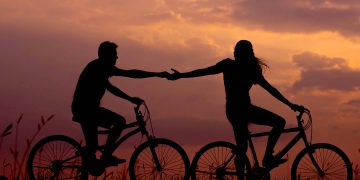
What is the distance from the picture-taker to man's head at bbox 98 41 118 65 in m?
9.73

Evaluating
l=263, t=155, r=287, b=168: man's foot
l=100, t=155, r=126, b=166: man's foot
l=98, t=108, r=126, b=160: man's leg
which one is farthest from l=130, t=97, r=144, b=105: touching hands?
l=263, t=155, r=287, b=168: man's foot

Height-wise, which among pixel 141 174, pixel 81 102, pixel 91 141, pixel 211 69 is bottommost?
pixel 141 174

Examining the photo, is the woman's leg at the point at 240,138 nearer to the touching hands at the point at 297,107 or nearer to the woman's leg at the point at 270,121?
the woman's leg at the point at 270,121

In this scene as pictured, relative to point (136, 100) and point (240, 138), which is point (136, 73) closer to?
point (136, 100)

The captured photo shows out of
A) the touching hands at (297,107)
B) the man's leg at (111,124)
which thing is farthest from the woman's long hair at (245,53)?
the man's leg at (111,124)

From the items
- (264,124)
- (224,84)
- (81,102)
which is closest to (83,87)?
(81,102)

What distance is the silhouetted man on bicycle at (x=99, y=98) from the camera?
970 centimetres

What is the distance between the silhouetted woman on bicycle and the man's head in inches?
63.3

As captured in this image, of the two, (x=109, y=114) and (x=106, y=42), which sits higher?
(x=106, y=42)

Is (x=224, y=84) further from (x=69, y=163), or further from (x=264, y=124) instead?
(x=69, y=163)

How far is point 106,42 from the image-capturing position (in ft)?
32.1

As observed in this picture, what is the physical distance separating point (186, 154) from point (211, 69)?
1.73m

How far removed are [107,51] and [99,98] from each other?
903 mm

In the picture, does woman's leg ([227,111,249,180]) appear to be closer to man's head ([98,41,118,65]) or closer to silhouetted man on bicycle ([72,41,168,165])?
silhouetted man on bicycle ([72,41,168,165])
